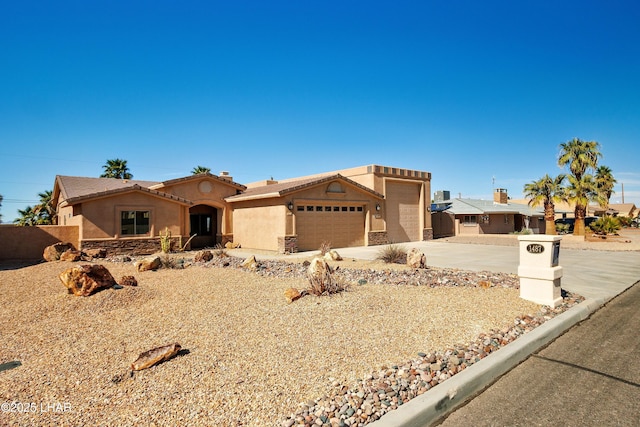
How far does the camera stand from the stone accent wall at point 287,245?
18.3 meters

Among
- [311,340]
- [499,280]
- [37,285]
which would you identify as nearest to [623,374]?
[311,340]

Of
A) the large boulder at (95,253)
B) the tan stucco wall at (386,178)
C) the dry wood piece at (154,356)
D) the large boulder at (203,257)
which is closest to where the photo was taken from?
the dry wood piece at (154,356)

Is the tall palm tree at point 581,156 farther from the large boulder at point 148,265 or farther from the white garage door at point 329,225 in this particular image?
the large boulder at point 148,265

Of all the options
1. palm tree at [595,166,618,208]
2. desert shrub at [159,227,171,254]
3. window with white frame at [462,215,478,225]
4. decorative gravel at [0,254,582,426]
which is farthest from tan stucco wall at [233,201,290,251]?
palm tree at [595,166,618,208]

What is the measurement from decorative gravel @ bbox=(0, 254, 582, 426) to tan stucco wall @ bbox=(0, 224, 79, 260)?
383 inches

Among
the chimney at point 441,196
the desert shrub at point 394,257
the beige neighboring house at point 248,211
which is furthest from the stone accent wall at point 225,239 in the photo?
the chimney at point 441,196

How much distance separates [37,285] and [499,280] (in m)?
11.9

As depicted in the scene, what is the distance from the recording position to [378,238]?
23297 mm

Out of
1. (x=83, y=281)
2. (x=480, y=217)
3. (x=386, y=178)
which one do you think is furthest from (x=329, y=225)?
(x=480, y=217)

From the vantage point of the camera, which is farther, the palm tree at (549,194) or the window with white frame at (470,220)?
the window with white frame at (470,220)

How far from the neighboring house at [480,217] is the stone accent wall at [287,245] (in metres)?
17.2

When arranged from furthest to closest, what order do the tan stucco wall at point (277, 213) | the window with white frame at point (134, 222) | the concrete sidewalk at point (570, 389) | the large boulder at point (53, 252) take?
the tan stucco wall at point (277, 213) → the window with white frame at point (134, 222) → the large boulder at point (53, 252) → the concrete sidewalk at point (570, 389)

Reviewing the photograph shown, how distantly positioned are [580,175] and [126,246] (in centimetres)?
3268

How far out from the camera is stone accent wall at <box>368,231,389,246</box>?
2275 cm
